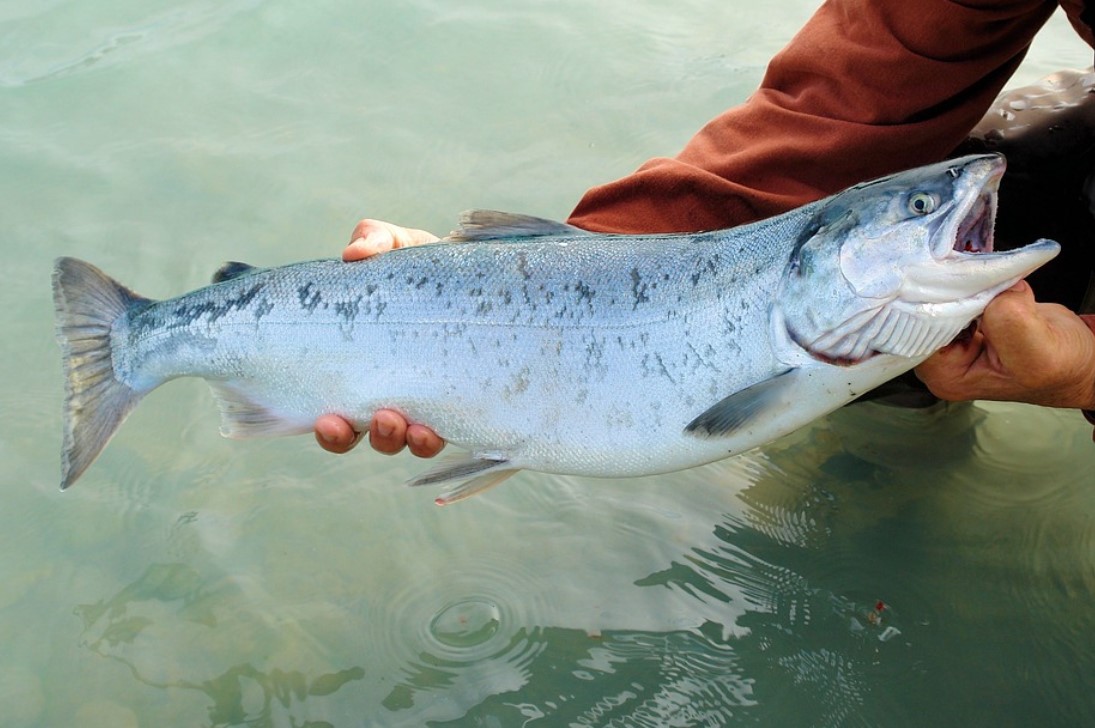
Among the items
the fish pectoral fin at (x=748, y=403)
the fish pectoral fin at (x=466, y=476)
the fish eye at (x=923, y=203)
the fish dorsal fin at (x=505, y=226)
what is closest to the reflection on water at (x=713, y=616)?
the fish pectoral fin at (x=466, y=476)

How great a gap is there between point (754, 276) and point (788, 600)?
1309mm

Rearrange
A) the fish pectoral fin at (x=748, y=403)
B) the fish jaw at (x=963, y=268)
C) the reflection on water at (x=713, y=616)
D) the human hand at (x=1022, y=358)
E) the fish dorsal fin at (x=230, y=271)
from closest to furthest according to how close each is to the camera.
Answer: the fish jaw at (x=963, y=268) < the human hand at (x=1022, y=358) < the fish pectoral fin at (x=748, y=403) < the reflection on water at (x=713, y=616) < the fish dorsal fin at (x=230, y=271)

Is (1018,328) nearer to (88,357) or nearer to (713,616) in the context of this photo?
(713,616)

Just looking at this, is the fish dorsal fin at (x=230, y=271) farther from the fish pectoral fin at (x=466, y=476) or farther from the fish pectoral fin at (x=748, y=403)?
the fish pectoral fin at (x=748, y=403)

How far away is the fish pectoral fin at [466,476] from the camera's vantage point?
323 cm

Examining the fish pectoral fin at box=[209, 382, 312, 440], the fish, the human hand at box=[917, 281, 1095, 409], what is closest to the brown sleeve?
the fish

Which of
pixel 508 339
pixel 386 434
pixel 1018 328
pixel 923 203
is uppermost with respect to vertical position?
pixel 923 203

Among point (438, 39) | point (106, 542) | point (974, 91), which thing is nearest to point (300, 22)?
point (438, 39)

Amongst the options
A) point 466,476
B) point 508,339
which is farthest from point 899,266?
point 466,476

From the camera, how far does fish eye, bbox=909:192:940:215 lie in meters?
2.70

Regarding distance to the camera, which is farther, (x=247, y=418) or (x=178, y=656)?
(x=178, y=656)

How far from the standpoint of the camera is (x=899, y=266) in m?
2.72

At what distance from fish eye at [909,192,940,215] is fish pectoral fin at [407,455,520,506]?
4.61ft

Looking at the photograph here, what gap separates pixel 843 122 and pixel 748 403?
5.04 feet
